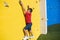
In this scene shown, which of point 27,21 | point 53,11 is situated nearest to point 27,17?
point 27,21

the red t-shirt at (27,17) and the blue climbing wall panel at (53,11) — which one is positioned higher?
the red t-shirt at (27,17)

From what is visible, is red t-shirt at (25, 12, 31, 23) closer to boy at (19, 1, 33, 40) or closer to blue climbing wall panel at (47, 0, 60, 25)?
boy at (19, 1, 33, 40)

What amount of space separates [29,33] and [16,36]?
1.13 feet

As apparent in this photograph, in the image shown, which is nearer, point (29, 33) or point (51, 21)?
point (29, 33)

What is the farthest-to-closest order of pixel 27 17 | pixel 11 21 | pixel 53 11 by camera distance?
1. pixel 53 11
2. pixel 27 17
3. pixel 11 21

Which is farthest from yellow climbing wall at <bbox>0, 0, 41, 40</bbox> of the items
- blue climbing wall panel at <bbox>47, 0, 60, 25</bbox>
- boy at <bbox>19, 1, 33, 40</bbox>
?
blue climbing wall panel at <bbox>47, 0, 60, 25</bbox>

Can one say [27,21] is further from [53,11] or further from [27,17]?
[53,11]

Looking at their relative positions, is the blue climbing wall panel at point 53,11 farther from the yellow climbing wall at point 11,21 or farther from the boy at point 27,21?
the yellow climbing wall at point 11,21

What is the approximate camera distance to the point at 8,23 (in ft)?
Result: 5.94

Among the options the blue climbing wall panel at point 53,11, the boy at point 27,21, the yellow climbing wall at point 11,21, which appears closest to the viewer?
the yellow climbing wall at point 11,21

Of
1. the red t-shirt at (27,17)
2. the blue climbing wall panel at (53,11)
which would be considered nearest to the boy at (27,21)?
the red t-shirt at (27,17)

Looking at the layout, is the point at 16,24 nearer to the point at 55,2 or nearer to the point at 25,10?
the point at 25,10

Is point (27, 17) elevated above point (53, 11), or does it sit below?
above

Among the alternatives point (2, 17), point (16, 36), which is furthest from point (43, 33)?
point (2, 17)
